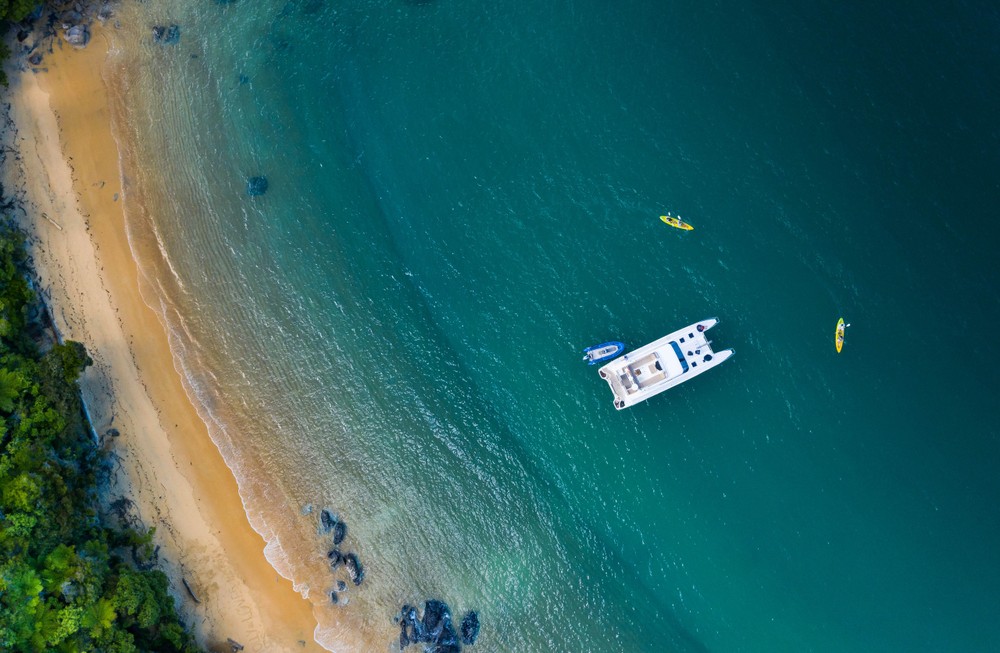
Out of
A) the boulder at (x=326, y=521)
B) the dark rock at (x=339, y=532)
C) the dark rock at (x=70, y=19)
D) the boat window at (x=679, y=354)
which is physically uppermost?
the dark rock at (x=70, y=19)

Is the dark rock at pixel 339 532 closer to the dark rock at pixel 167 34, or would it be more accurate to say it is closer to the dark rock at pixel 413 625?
the dark rock at pixel 413 625

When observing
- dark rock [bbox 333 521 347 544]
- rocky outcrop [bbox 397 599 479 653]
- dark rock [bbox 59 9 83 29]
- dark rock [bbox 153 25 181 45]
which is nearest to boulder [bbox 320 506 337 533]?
dark rock [bbox 333 521 347 544]

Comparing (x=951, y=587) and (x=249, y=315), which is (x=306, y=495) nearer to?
(x=249, y=315)

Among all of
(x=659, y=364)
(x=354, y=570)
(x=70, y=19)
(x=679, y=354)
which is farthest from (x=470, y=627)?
(x=70, y=19)

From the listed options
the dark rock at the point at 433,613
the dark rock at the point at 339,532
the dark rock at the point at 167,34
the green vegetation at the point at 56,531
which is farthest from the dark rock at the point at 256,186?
the dark rock at the point at 433,613

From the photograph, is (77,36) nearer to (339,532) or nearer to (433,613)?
(339,532)

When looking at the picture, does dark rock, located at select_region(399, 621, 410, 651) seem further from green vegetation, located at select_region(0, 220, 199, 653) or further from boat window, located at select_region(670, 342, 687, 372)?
boat window, located at select_region(670, 342, 687, 372)
